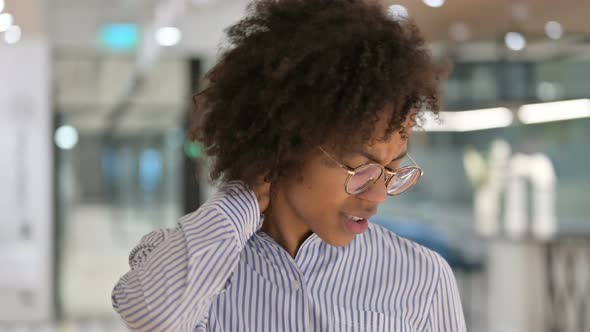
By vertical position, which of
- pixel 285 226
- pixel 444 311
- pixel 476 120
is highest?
pixel 476 120

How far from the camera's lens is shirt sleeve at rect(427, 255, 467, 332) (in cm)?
133

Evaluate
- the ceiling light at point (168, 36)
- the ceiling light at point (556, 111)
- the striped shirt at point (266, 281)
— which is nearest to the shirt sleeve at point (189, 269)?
the striped shirt at point (266, 281)

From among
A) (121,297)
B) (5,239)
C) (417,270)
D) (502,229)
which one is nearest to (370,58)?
(417,270)

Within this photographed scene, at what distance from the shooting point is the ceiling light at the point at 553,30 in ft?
23.2

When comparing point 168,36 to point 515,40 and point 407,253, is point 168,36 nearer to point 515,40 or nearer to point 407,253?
point 515,40

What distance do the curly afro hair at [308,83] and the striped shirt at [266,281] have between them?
0.08 metres

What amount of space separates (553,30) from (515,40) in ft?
1.07

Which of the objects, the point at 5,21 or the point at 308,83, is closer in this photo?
the point at 308,83

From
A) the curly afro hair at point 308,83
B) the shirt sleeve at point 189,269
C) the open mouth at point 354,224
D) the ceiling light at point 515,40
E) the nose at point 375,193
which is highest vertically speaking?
the ceiling light at point 515,40

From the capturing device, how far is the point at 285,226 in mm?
1331

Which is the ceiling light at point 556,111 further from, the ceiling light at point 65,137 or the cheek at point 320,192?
the cheek at point 320,192

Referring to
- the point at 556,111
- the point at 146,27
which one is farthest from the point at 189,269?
the point at 556,111

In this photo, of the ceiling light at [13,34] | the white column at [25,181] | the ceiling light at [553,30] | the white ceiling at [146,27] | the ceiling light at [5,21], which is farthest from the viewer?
the white column at [25,181]

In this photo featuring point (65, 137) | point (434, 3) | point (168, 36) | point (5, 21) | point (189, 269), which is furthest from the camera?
point (65, 137)
